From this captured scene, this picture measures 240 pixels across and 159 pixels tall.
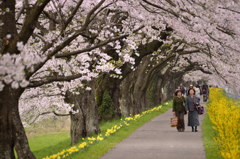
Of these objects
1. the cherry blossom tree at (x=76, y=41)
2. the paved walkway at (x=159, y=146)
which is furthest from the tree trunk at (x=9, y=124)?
the paved walkway at (x=159, y=146)

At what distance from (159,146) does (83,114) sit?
5636 mm

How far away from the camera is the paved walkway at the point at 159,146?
11.4 meters

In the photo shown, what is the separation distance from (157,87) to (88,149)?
35.9m

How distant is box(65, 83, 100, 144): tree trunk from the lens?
18.3m

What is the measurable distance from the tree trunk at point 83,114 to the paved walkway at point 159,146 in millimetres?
1831

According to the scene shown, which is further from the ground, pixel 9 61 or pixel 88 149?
pixel 9 61

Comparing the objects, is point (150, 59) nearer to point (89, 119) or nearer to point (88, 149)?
point (89, 119)

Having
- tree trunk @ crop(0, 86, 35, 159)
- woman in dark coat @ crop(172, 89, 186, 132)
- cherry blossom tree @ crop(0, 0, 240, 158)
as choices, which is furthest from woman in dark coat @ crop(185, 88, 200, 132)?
tree trunk @ crop(0, 86, 35, 159)

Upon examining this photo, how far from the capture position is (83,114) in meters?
18.5

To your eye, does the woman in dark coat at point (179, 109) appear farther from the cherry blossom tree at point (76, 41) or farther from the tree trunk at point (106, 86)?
the tree trunk at point (106, 86)

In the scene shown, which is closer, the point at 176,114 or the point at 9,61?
the point at 9,61

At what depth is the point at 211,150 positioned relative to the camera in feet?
39.1

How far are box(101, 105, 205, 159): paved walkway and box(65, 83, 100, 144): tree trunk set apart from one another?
183 cm

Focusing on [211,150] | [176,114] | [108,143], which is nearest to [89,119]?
[176,114]
